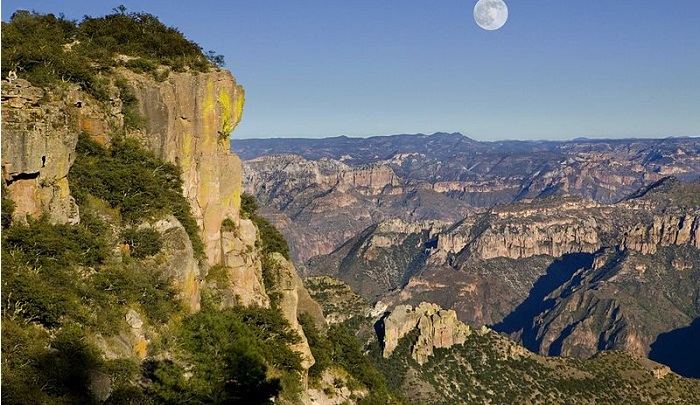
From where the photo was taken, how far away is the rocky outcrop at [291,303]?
3970 cm

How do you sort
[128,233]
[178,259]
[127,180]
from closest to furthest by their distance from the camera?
[128,233], [178,259], [127,180]

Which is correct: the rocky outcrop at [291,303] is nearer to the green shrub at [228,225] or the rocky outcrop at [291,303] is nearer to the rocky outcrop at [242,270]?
the rocky outcrop at [242,270]

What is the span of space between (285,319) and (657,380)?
333 ft

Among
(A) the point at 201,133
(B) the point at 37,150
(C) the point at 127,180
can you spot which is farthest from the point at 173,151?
(B) the point at 37,150

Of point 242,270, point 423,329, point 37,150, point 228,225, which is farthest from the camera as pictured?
point 423,329

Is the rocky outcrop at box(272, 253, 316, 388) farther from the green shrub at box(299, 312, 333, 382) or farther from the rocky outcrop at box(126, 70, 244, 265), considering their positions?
the rocky outcrop at box(126, 70, 244, 265)

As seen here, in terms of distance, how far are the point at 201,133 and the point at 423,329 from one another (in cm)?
7741

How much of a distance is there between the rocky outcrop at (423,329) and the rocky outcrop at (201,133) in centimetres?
6740

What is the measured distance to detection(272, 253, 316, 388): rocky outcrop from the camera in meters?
39.7

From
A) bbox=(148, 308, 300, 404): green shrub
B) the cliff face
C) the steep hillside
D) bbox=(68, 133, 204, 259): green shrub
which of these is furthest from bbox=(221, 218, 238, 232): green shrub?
bbox=(148, 308, 300, 404): green shrub

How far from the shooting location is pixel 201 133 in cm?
3684

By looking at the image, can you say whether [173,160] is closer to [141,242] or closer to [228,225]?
[228,225]

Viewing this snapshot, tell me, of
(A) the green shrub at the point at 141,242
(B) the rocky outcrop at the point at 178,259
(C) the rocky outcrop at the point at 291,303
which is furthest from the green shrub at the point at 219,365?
(C) the rocky outcrop at the point at 291,303

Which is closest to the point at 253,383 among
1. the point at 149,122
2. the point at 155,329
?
the point at 155,329
